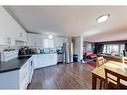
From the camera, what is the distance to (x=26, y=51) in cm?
475

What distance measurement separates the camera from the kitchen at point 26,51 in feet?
5.84

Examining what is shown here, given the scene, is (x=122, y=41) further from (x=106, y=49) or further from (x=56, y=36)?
(x=56, y=36)

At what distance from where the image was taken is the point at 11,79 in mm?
1757

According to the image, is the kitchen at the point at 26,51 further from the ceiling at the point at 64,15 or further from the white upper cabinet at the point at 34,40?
the ceiling at the point at 64,15

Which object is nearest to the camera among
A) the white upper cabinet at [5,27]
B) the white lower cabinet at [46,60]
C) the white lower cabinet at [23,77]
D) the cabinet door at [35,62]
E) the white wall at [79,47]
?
the white lower cabinet at [23,77]

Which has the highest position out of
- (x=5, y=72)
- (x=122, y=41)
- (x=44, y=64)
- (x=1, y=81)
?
(x=122, y=41)

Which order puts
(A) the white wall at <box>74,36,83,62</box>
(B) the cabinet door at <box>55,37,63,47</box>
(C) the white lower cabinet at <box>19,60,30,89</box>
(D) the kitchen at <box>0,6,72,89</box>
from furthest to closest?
(A) the white wall at <box>74,36,83,62</box> → (B) the cabinet door at <box>55,37,63,47</box> → (C) the white lower cabinet at <box>19,60,30,89</box> → (D) the kitchen at <box>0,6,72,89</box>

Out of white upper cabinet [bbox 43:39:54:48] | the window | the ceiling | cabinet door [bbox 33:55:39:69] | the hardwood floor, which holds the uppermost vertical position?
the ceiling

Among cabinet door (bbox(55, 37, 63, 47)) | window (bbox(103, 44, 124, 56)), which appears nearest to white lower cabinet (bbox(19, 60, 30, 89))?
cabinet door (bbox(55, 37, 63, 47))

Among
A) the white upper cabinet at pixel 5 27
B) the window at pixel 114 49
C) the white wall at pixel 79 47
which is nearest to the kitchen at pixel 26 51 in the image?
the white upper cabinet at pixel 5 27

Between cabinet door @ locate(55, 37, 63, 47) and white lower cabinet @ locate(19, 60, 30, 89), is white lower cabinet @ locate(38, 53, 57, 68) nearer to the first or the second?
cabinet door @ locate(55, 37, 63, 47)

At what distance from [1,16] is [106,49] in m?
11.0

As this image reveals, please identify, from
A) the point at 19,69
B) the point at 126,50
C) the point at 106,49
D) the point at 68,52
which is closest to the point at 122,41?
the point at 126,50

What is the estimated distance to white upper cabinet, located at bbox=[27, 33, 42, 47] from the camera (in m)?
5.48
